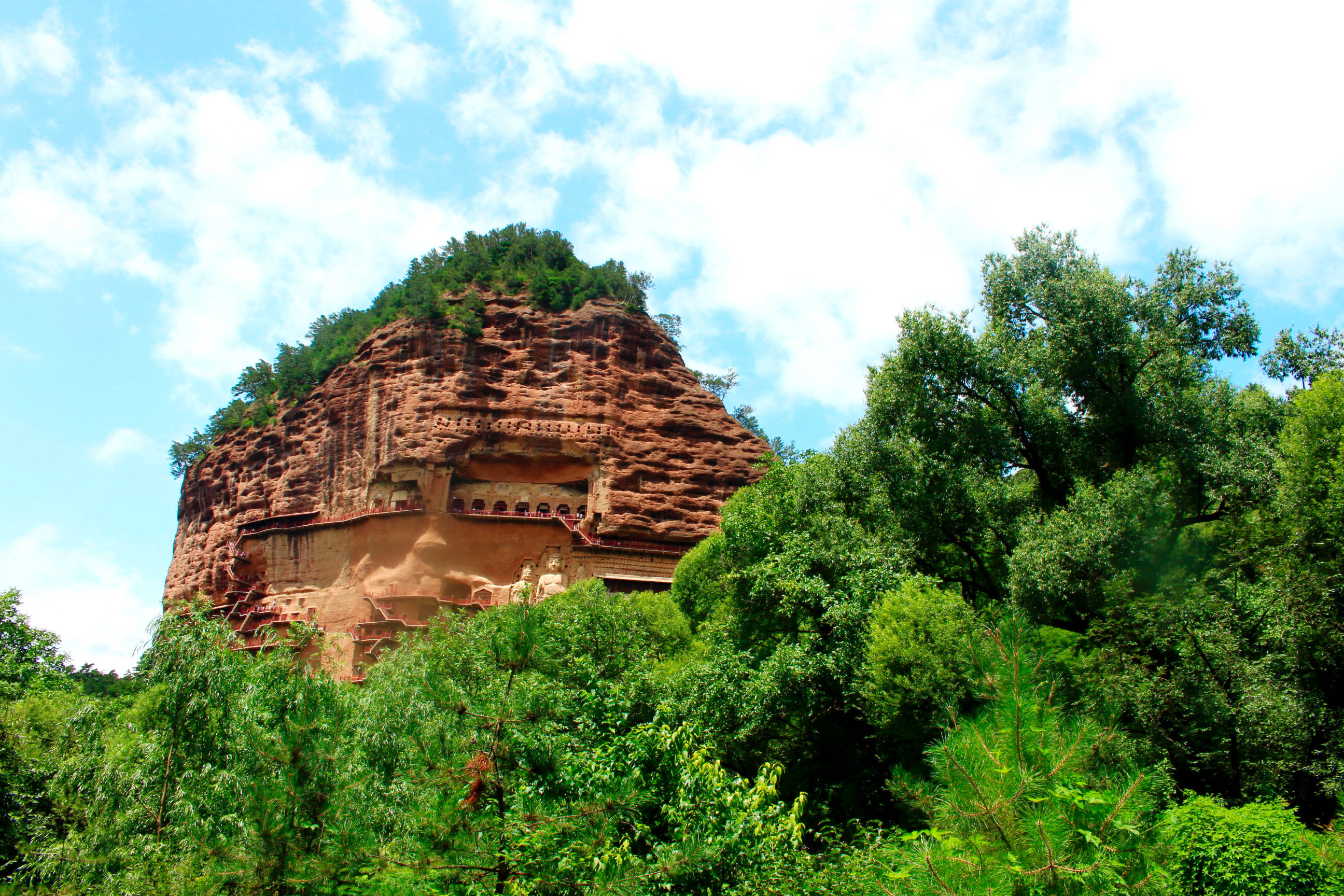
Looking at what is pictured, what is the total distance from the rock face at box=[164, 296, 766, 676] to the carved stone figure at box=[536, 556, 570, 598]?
0.11 m

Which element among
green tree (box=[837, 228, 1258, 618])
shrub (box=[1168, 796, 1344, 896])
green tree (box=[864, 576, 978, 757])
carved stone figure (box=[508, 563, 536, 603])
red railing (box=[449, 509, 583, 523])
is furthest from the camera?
red railing (box=[449, 509, 583, 523])

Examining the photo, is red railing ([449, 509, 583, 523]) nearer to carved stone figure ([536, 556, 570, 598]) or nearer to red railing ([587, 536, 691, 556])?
red railing ([587, 536, 691, 556])

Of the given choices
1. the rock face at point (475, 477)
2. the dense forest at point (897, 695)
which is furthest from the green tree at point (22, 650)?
the rock face at point (475, 477)

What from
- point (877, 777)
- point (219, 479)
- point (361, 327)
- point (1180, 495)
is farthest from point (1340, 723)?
point (219, 479)

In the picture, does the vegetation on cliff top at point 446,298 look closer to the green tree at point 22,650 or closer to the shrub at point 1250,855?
the green tree at point 22,650

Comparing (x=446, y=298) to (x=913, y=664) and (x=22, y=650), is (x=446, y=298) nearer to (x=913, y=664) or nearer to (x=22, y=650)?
(x=22, y=650)

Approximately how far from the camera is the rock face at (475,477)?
3834 centimetres

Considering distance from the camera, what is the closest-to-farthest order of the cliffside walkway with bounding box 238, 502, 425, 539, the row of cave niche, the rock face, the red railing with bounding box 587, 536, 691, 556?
1. the red railing with bounding box 587, 536, 691, 556
2. the rock face
3. the cliffside walkway with bounding box 238, 502, 425, 539
4. the row of cave niche

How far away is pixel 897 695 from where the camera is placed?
1570 centimetres

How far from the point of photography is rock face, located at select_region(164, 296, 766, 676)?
3834cm

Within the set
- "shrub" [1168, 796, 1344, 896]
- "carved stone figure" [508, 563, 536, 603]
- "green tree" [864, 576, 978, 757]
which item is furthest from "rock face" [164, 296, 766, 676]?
"shrub" [1168, 796, 1344, 896]

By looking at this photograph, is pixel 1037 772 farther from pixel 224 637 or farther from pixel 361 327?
pixel 361 327

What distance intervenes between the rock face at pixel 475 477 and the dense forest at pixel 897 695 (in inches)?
469

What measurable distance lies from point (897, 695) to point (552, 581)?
895 inches
